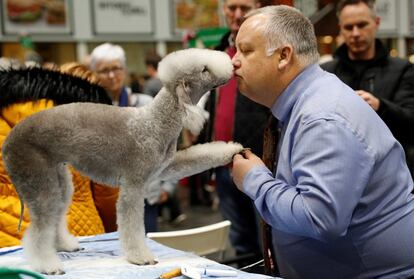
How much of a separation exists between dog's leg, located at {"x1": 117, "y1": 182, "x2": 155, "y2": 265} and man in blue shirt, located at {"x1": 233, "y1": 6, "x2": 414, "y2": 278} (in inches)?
9.2

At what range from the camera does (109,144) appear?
108 cm

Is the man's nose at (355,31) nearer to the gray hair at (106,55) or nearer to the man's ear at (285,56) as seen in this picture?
the gray hair at (106,55)

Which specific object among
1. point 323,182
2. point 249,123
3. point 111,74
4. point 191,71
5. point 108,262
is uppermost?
point 191,71

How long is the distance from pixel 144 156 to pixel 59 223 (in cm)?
28

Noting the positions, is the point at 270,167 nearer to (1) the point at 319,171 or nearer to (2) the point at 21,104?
(1) the point at 319,171

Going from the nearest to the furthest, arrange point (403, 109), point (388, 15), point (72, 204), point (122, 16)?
point (72, 204) → point (403, 109) → point (122, 16) → point (388, 15)

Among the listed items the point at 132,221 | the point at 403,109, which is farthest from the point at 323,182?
the point at 403,109

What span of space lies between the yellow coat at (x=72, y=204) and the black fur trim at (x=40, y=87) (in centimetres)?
2

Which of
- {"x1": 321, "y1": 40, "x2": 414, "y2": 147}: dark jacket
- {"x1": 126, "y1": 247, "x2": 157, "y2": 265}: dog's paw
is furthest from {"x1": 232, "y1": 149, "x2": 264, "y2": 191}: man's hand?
{"x1": 321, "y1": 40, "x2": 414, "y2": 147}: dark jacket

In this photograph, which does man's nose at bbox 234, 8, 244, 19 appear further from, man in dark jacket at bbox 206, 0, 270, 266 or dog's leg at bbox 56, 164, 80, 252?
dog's leg at bbox 56, 164, 80, 252

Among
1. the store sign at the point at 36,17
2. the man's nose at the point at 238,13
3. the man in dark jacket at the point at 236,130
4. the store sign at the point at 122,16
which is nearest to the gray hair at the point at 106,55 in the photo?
the man in dark jacket at the point at 236,130

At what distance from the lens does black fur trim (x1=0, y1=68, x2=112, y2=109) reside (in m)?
1.41

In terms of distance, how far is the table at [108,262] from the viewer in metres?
1.10

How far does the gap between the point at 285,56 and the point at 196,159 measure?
0.30 m
